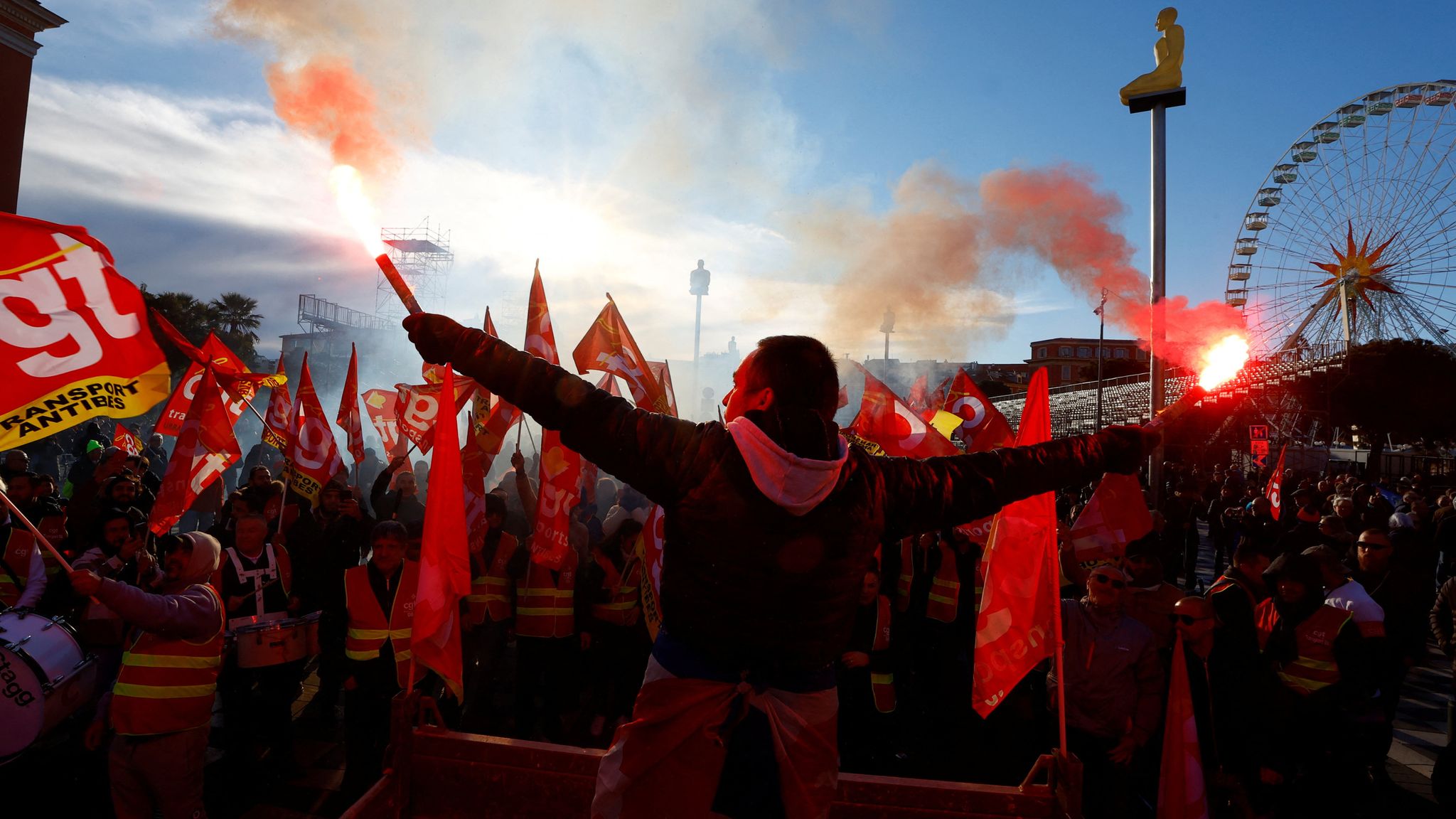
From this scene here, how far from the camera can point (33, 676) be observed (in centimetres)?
413

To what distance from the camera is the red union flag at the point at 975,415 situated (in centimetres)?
718

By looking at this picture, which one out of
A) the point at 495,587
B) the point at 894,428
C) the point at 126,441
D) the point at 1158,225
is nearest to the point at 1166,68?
the point at 1158,225

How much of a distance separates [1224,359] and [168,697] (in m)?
5.47

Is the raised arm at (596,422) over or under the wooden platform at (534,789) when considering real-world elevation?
over

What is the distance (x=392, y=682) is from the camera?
5262mm

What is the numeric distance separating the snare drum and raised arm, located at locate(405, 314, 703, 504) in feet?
14.5

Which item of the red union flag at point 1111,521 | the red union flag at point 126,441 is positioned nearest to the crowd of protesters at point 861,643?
the red union flag at point 1111,521

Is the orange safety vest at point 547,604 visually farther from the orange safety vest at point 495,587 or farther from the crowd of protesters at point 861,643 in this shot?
the orange safety vest at point 495,587

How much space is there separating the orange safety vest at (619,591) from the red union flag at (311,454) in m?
4.06

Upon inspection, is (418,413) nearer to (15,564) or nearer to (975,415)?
(15,564)

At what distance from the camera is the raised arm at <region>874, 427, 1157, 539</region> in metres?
2.05

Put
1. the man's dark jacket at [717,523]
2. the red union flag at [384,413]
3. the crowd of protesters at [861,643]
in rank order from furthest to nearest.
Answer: the red union flag at [384,413]
the crowd of protesters at [861,643]
the man's dark jacket at [717,523]

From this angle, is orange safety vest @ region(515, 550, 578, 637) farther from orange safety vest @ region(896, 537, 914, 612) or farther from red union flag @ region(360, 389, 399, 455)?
red union flag @ region(360, 389, 399, 455)

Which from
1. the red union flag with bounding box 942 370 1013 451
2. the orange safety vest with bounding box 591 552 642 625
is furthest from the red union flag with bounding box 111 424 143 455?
the red union flag with bounding box 942 370 1013 451
